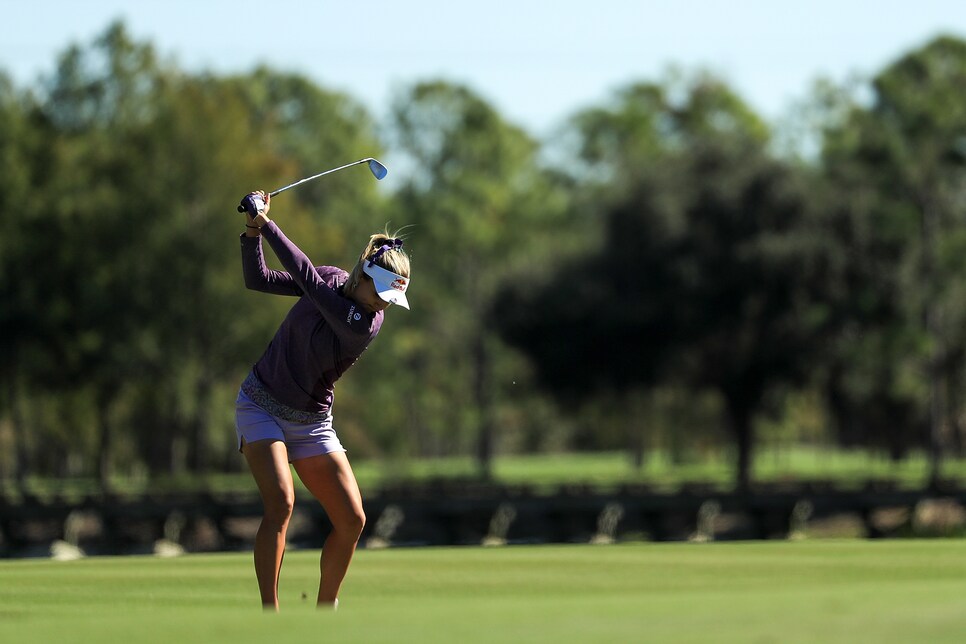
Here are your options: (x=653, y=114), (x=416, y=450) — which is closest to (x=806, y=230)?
(x=653, y=114)

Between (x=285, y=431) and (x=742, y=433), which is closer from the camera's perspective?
(x=285, y=431)

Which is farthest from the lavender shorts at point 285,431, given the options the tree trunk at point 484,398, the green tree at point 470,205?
the tree trunk at point 484,398

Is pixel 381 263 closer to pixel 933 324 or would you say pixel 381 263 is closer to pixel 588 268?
pixel 588 268

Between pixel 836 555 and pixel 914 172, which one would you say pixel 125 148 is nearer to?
pixel 914 172

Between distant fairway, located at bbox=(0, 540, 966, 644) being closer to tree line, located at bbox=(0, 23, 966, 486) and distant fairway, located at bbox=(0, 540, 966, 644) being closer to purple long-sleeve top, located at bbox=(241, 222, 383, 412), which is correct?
purple long-sleeve top, located at bbox=(241, 222, 383, 412)

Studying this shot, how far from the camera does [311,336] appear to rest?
8773mm

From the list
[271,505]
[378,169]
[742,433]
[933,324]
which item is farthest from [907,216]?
[271,505]

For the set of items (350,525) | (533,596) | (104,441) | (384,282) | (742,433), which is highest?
(384,282)

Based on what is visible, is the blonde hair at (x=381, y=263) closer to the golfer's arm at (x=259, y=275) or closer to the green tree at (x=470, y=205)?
the golfer's arm at (x=259, y=275)

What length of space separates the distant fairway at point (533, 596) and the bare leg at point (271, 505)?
0.21 metres

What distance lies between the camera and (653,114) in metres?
75.1

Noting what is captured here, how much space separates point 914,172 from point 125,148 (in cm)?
2518

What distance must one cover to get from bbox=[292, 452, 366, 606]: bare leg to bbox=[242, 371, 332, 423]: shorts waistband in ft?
0.68

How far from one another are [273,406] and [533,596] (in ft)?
6.16
